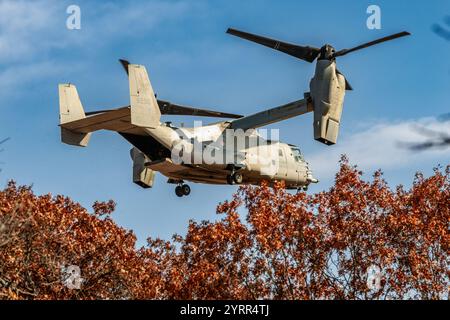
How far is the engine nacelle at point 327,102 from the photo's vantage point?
1394 inches

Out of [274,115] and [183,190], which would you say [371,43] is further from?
[183,190]

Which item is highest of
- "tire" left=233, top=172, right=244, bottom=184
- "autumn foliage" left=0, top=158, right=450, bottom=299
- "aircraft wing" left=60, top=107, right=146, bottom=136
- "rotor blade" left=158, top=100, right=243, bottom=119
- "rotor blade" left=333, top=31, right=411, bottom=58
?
"rotor blade" left=333, top=31, right=411, bottom=58

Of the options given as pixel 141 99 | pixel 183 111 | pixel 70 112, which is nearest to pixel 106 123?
pixel 141 99

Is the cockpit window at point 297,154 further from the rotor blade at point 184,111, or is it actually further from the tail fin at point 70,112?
the tail fin at point 70,112

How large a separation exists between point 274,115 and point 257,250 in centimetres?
1151

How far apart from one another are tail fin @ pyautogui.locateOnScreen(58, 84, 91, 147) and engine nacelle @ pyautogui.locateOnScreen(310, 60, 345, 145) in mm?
10303

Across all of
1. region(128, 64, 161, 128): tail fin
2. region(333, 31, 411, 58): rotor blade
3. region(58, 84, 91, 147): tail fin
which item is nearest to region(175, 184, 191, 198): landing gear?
region(128, 64, 161, 128): tail fin

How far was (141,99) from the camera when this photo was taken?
33.6 meters

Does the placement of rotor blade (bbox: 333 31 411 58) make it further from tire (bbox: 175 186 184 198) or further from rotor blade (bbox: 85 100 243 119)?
tire (bbox: 175 186 184 198)

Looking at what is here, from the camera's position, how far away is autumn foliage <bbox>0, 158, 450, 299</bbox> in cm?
2928

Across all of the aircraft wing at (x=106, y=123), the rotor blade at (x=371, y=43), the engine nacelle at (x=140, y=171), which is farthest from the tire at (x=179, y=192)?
the rotor blade at (x=371, y=43)

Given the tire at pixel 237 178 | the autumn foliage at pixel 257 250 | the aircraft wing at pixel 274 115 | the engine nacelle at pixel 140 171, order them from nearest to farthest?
the autumn foliage at pixel 257 250 < the aircraft wing at pixel 274 115 < the tire at pixel 237 178 < the engine nacelle at pixel 140 171
